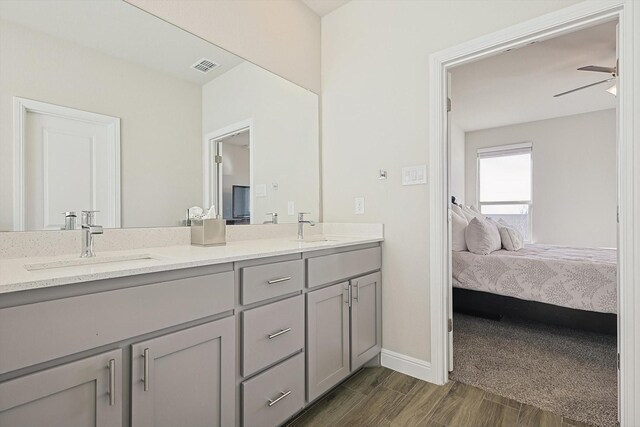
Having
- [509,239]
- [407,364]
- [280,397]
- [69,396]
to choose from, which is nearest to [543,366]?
[407,364]

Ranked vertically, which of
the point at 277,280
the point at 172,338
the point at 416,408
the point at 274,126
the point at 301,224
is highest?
the point at 274,126

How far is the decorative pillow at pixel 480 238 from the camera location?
10.1ft

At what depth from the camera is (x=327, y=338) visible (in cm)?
173

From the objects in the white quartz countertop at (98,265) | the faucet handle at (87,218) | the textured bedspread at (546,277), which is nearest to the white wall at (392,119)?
the white quartz countertop at (98,265)

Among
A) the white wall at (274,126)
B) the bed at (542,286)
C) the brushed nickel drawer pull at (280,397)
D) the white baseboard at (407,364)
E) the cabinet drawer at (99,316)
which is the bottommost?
the white baseboard at (407,364)

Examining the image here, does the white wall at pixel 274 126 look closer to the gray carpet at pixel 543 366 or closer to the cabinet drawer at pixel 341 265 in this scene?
the cabinet drawer at pixel 341 265

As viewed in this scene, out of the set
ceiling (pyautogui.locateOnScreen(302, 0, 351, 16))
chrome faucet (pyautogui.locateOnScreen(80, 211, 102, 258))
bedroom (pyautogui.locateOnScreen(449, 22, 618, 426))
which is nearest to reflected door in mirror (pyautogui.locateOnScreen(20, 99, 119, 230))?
chrome faucet (pyautogui.locateOnScreen(80, 211, 102, 258))

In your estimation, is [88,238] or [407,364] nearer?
[88,238]

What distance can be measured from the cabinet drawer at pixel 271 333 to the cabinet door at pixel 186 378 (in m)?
0.08

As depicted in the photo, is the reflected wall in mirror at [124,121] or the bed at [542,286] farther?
the bed at [542,286]

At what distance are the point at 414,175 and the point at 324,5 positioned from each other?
1521 millimetres

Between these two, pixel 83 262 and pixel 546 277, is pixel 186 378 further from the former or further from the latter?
pixel 546 277

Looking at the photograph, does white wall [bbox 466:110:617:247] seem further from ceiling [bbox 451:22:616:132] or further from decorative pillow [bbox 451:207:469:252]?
decorative pillow [bbox 451:207:469:252]

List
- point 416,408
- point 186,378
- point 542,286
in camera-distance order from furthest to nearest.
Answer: point 542,286 → point 416,408 → point 186,378
